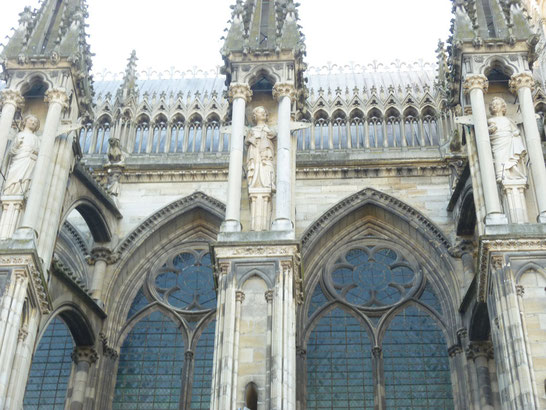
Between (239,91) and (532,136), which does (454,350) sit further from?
(239,91)

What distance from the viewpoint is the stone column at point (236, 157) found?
651 inches

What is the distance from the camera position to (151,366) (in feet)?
66.4

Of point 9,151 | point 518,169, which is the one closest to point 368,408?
point 518,169

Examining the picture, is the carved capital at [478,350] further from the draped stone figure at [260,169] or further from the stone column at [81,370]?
the stone column at [81,370]

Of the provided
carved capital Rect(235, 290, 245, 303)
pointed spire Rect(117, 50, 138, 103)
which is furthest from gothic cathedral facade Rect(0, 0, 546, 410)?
pointed spire Rect(117, 50, 138, 103)

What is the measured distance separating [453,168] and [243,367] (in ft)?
30.6

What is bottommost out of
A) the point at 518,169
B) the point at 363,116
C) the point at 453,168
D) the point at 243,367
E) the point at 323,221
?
the point at 243,367

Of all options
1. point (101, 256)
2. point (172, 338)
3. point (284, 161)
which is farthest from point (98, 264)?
point (284, 161)

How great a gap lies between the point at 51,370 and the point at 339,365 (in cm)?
589

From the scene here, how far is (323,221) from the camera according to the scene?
21.4 meters

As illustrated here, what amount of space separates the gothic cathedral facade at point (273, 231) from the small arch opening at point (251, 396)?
0.03 metres

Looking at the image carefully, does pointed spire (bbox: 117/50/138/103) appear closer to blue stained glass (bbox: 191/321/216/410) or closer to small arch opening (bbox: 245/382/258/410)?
blue stained glass (bbox: 191/321/216/410)

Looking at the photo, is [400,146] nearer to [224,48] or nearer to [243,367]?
[224,48]

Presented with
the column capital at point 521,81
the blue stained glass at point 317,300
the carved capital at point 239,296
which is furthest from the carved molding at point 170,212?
the column capital at point 521,81
